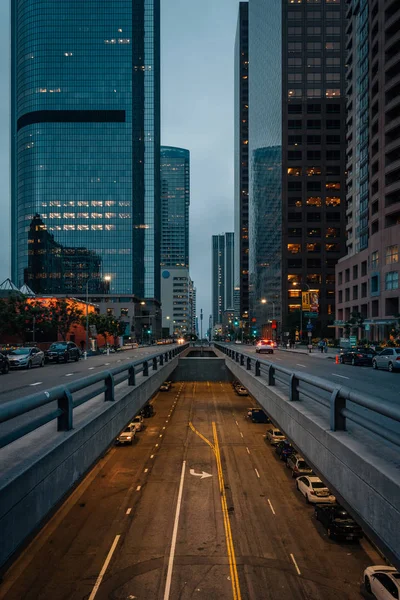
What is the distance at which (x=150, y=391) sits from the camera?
19.6 m

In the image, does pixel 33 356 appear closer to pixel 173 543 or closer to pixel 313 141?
pixel 173 543

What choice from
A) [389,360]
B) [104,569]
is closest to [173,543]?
[104,569]

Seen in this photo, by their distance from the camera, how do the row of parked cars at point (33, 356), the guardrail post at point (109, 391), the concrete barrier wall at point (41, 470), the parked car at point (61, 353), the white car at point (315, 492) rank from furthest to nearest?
1. the parked car at point (61, 353)
2. the row of parked cars at point (33, 356)
3. the white car at point (315, 492)
4. the guardrail post at point (109, 391)
5. the concrete barrier wall at point (41, 470)

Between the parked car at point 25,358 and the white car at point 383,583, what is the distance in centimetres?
2576

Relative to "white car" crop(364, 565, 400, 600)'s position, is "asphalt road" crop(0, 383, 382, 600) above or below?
below

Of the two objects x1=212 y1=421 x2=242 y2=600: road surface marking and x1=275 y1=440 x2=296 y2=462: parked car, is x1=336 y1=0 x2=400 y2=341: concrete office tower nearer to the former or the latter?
x1=275 y1=440 x2=296 y2=462: parked car

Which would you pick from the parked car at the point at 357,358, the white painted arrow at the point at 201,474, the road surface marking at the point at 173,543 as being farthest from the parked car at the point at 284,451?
the parked car at the point at 357,358

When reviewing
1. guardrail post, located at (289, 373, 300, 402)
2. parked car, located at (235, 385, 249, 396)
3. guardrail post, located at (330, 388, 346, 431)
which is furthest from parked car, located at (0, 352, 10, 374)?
parked car, located at (235, 385, 249, 396)

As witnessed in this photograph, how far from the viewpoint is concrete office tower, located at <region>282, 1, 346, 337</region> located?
133 meters

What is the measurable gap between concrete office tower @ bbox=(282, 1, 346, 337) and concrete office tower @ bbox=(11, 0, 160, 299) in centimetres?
7074

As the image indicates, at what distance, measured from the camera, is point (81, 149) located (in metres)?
178

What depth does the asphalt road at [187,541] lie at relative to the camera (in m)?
16.1

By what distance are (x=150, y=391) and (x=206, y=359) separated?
39901mm

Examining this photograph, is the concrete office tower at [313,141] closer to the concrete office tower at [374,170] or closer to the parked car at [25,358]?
the concrete office tower at [374,170]
